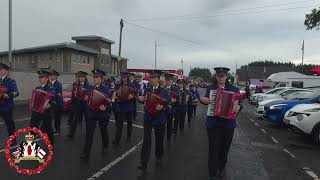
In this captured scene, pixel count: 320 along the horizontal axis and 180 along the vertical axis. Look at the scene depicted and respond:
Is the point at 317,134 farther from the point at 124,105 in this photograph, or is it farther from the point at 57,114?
the point at 57,114

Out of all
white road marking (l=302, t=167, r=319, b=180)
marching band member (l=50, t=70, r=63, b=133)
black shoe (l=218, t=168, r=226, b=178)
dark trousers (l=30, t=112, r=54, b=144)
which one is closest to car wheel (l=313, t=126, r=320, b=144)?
white road marking (l=302, t=167, r=319, b=180)

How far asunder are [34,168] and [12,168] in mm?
390

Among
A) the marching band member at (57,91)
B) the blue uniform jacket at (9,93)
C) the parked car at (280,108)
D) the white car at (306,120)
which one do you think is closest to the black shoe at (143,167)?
the blue uniform jacket at (9,93)

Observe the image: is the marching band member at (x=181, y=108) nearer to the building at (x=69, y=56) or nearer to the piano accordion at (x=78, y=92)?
the piano accordion at (x=78, y=92)

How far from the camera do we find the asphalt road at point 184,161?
7938 millimetres

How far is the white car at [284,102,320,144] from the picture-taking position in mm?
12758

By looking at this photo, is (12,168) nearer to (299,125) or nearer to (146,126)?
(146,126)

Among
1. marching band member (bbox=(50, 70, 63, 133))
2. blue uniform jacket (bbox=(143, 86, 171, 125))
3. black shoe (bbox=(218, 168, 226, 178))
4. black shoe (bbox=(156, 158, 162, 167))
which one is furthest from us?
marching band member (bbox=(50, 70, 63, 133))

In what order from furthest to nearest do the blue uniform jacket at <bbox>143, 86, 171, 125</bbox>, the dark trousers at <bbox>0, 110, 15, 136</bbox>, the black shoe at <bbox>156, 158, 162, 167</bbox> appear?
the dark trousers at <bbox>0, 110, 15, 136</bbox> → the black shoe at <bbox>156, 158, 162, 167</bbox> → the blue uniform jacket at <bbox>143, 86, 171, 125</bbox>

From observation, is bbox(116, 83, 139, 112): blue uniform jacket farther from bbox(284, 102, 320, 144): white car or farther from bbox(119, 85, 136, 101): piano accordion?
bbox(284, 102, 320, 144): white car

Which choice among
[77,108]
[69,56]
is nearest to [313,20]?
[69,56]

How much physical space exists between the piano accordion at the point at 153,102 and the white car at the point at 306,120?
5.87 metres

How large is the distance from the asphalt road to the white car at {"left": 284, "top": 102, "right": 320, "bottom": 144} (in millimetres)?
374

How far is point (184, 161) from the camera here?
950cm
